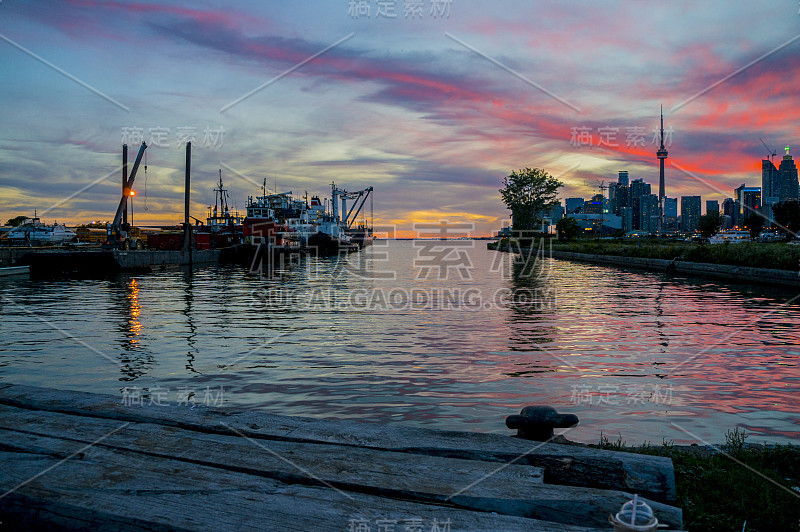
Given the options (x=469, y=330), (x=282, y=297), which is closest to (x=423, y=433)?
(x=469, y=330)

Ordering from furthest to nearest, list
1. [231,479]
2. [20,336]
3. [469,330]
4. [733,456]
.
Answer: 1. [469,330]
2. [20,336]
3. [733,456]
4. [231,479]

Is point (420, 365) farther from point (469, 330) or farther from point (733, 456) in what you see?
point (733, 456)

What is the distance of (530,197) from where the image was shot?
114 m

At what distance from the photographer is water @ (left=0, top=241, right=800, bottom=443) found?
7492 mm

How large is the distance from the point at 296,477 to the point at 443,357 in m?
8.57

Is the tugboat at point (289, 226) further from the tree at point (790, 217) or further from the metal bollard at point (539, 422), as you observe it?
the tree at point (790, 217)

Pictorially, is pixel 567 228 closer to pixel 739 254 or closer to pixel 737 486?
pixel 739 254

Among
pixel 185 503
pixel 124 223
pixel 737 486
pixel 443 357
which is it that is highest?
pixel 124 223

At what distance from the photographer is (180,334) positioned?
14.1 m

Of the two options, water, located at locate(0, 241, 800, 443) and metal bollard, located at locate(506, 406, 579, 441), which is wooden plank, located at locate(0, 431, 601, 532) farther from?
metal bollard, located at locate(506, 406, 579, 441)

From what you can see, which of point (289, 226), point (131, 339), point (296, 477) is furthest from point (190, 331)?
point (289, 226)

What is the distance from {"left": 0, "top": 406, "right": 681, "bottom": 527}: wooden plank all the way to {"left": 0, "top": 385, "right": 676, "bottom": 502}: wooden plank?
0.40 ft

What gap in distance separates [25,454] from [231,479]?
1.36m

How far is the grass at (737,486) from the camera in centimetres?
360
